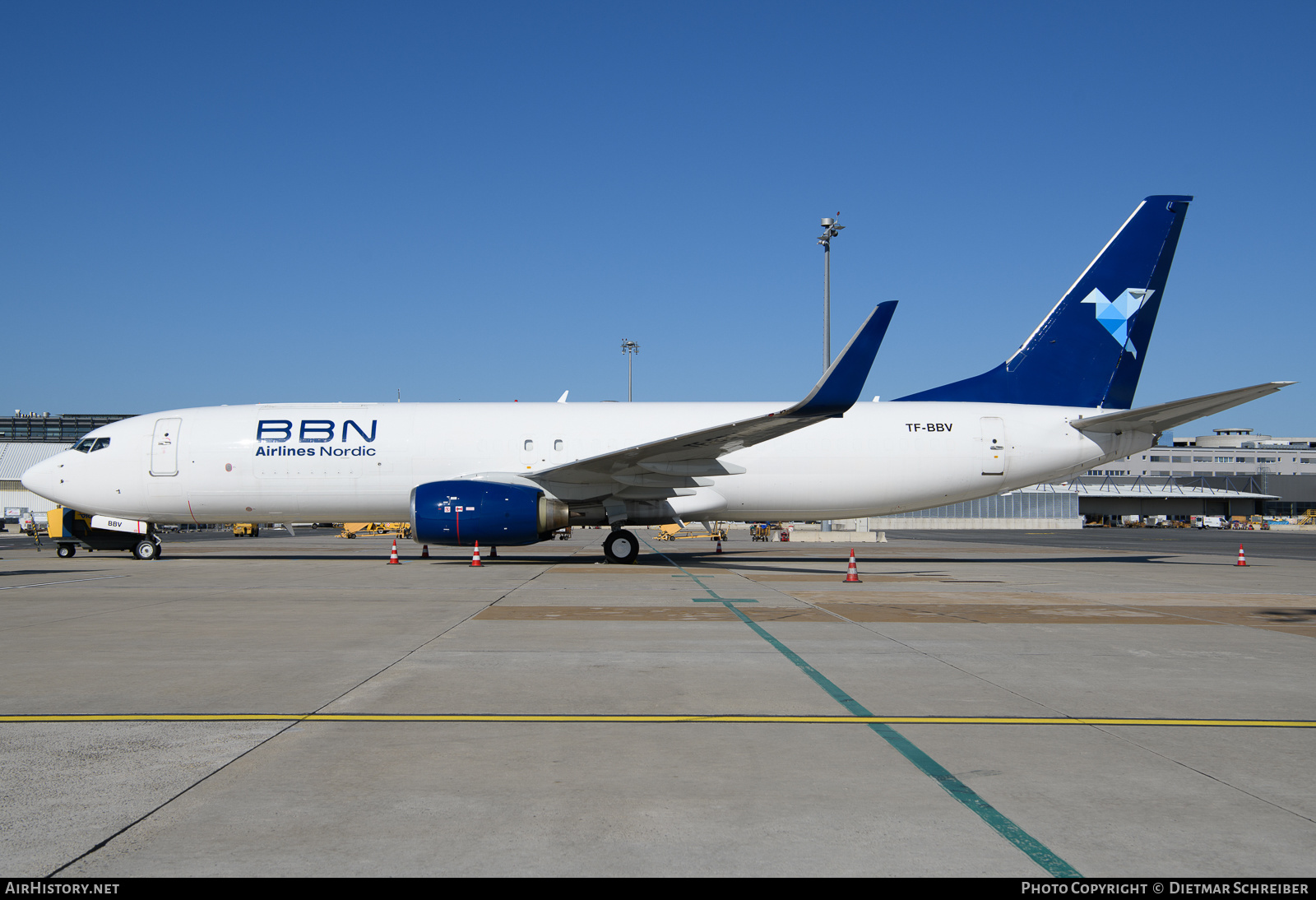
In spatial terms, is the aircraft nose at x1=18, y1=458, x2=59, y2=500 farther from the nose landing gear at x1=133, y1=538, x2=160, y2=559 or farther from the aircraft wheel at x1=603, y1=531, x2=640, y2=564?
the aircraft wheel at x1=603, y1=531, x2=640, y2=564


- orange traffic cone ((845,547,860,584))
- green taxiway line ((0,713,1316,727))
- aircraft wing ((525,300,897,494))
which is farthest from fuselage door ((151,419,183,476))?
green taxiway line ((0,713,1316,727))

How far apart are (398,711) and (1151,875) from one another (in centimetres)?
434

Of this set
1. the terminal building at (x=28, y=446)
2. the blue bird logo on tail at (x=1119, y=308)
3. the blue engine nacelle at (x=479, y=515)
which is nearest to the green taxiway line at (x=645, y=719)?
the blue engine nacelle at (x=479, y=515)

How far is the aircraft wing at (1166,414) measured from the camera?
17.9m

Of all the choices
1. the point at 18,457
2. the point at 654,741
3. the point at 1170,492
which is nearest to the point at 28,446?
the point at 18,457

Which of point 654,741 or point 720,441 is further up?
point 720,441

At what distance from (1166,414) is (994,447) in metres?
3.74

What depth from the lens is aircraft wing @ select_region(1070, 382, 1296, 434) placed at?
704 inches

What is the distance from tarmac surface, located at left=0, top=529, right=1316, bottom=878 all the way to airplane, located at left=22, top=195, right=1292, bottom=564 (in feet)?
30.7

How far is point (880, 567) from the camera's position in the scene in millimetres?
20688

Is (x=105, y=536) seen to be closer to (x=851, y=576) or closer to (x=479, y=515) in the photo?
(x=479, y=515)

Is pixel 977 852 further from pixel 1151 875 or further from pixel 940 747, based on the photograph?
pixel 940 747

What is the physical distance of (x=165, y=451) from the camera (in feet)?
70.5
